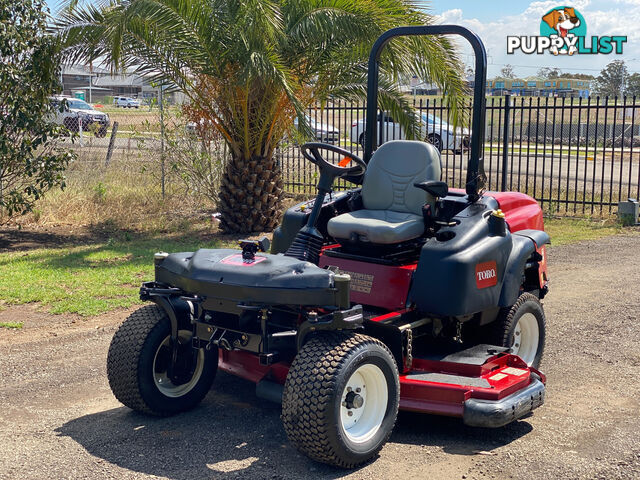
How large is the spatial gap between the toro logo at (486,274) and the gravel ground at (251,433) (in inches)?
34.1

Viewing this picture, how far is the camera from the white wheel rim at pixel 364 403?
161 inches

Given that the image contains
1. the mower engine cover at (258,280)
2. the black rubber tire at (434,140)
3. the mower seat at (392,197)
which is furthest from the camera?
the black rubber tire at (434,140)

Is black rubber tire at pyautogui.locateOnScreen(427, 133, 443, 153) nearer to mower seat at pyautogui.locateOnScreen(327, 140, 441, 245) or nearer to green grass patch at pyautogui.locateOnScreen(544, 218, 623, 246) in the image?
green grass patch at pyautogui.locateOnScreen(544, 218, 623, 246)

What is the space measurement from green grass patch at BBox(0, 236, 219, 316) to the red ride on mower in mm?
2784

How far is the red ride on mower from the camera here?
4020 mm

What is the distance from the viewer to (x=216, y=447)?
168 inches

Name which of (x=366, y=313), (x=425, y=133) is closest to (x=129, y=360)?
(x=366, y=313)

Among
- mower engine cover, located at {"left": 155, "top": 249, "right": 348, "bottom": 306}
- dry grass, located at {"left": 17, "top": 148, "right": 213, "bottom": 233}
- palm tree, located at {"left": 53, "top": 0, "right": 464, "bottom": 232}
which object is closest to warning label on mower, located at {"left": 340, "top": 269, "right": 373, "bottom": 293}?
mower engine cover, located at {"left": 155, "top": 249, "right": 348, "bottom": 306}

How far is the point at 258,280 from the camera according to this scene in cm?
405

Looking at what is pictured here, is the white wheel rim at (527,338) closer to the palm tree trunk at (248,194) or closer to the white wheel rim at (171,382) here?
the white wheel rim at (171,382)

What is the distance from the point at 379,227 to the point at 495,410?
1307 millimetres

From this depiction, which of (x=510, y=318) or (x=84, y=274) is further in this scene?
(x=84, y=274)

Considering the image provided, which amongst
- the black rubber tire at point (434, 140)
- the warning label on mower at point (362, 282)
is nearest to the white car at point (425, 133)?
the black rubber tire at point (434, 140)

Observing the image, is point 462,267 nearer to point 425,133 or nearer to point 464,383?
point 464,383
